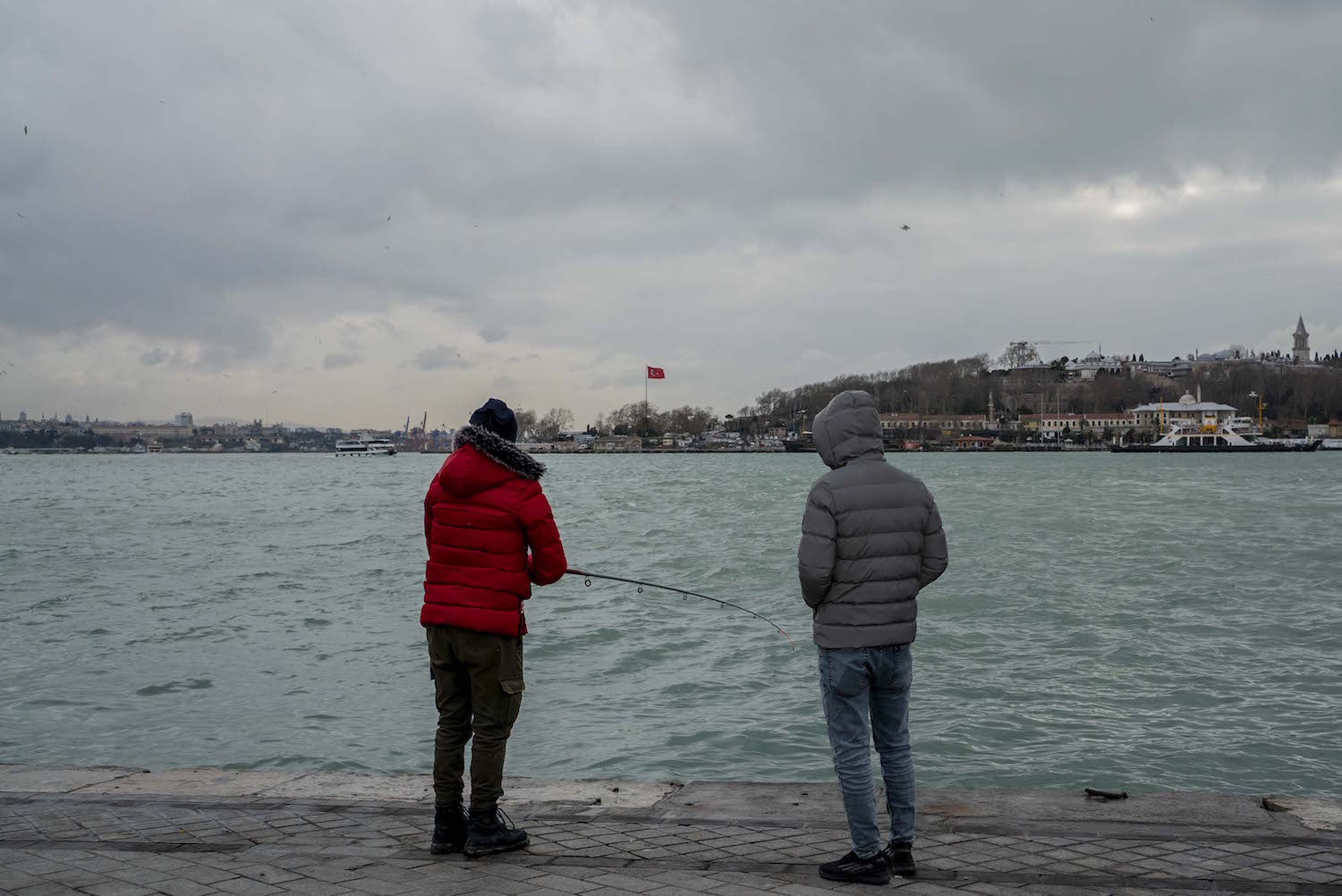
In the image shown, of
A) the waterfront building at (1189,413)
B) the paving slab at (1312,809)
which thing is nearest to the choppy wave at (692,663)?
the paving slab at (1312,809)

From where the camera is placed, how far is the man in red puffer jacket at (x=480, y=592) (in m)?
4.62

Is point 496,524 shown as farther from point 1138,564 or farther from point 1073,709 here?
point 1138,564

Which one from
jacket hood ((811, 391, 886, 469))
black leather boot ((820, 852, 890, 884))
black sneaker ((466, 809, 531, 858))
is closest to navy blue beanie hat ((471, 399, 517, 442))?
jacket hood ((811, 391, 886, 469))

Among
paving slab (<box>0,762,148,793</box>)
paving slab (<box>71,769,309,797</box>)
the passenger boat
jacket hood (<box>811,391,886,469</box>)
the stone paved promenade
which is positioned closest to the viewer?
the stone paved promenade

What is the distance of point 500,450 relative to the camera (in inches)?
184

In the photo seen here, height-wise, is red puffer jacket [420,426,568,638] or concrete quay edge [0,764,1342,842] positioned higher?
red puffer jacket [420,426,568,638]

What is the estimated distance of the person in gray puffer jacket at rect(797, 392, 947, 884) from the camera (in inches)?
169

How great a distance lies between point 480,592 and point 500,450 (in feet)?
1.98

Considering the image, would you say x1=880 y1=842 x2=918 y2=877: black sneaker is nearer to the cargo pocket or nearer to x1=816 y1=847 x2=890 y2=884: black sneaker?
x1=816 y1=847 x2=890 y2=884: black sneaker

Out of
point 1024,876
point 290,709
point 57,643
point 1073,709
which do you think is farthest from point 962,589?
point 1024,876

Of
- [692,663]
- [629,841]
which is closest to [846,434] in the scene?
[629,841]

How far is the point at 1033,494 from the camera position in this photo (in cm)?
5531

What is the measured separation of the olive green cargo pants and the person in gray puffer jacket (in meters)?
1.33

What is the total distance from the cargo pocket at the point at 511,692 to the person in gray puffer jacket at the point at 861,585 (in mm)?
1297
